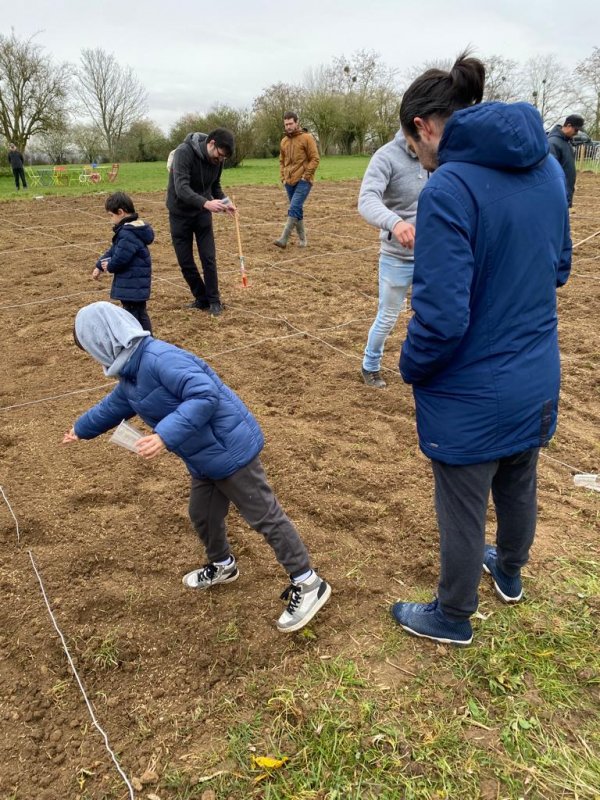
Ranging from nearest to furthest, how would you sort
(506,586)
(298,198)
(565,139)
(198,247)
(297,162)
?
(506,586) → (198,247) → (565,139) → (298,198) → (297,162)

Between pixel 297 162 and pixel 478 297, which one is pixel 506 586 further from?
pixel 297 162

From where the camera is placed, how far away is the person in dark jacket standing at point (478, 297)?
1449mm

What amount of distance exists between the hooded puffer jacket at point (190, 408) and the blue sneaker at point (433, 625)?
883 millimetres

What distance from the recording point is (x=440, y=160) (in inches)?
61.4

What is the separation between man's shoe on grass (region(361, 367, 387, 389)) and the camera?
416cm

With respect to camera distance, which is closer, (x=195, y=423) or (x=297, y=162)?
(x=195, y=423)

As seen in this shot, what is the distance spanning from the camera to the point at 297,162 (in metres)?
8.36

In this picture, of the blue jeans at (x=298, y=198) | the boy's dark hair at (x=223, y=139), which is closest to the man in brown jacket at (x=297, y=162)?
the blue jeans at (x=298, y=198)

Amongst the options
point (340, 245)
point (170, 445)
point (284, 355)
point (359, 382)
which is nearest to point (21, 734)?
point (170, 445)

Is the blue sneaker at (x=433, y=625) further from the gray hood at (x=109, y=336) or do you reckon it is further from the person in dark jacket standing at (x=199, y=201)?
the person in dark jacket standing at (x=199, y=201)

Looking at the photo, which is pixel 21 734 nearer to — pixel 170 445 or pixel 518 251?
pixel 170 445

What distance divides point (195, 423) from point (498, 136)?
1248mm

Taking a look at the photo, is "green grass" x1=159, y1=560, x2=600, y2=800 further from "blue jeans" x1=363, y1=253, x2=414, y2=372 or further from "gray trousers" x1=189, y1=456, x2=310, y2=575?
"blue jeans" x1=363, y1=253, x2=414, y2=372

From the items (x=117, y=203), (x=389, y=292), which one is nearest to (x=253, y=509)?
(x=389, y=292)
